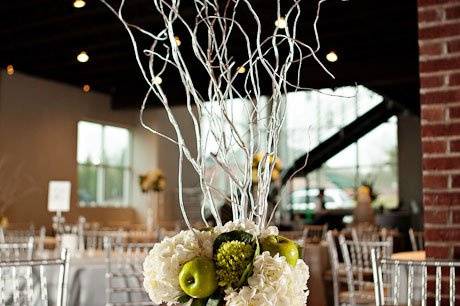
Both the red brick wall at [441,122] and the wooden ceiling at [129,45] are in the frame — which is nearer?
the red brick wall at [441,122]

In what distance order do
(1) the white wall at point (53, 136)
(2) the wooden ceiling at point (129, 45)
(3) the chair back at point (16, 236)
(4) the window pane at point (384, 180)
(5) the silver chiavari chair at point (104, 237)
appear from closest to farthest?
1. (5) the silver chiavari chair at point (104, 237)
2. (3) the chair back at point (16, 236)
3. (2) the wooden ceiling at point (129, 45)
4. (1) the white wall at point (53, 136)
5. (4) the window pane at point (384, 180)

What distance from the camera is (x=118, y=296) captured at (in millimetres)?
4727

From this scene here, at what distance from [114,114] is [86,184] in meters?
1.44

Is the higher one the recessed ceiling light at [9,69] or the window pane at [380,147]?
the recessed ceiling light at [9,69]

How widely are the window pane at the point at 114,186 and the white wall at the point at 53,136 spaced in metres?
0.23

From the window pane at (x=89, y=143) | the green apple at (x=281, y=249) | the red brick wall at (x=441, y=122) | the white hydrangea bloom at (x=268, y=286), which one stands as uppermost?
the window pane at (x=89, y=143)

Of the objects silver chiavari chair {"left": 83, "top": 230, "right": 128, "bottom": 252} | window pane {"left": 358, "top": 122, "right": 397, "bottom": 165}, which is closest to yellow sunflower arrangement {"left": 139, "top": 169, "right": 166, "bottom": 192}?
silver chiavari chair {"left": 83, "top": 230, "right": 128, "bottom": 252}

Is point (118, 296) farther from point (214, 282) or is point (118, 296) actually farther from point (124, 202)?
point (124, 202)

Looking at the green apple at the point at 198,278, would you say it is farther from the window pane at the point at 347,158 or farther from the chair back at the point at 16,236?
the window pane at the point at 347,158

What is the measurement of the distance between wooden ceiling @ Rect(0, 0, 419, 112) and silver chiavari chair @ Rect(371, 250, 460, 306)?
16.0 feet

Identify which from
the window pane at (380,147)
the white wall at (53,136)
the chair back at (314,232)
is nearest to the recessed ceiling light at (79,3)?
the white wall at (53,136)

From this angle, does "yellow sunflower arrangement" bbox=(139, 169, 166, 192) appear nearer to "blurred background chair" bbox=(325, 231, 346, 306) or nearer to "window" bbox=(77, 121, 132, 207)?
"window" bbox=(77, 121, 132, 207)

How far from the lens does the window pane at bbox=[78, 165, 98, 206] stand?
1205 cm

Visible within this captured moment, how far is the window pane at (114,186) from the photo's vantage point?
12.8m
